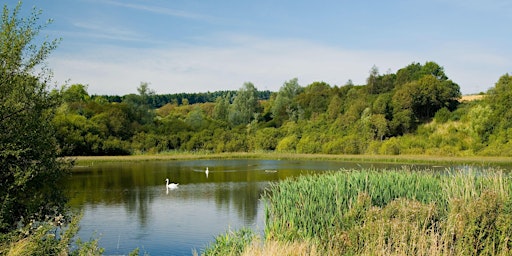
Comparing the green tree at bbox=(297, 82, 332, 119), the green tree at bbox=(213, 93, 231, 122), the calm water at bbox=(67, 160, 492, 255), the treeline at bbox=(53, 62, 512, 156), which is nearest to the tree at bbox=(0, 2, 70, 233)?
the calm water at bbox=(67, 160, 492, 255)

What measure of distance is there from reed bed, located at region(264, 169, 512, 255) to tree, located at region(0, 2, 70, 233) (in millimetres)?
4405

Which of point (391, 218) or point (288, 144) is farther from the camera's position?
point (288, 144)

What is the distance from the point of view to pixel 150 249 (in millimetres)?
12242

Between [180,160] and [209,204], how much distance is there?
29.0m

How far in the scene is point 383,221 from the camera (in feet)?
26.1

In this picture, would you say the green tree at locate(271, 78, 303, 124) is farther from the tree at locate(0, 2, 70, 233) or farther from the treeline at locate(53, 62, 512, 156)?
the tree at locate(0, 2, 70, 233)

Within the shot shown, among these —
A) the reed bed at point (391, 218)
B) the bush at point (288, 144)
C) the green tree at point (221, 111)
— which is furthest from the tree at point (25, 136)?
the green tree at point (221, 111)

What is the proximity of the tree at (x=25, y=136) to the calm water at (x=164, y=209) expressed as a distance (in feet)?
5.05

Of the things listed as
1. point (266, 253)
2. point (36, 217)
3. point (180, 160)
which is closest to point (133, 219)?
point (36, 217)

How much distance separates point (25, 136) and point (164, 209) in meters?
8.24

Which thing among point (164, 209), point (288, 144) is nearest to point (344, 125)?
point (288, 144)

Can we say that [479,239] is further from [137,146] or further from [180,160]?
[137,146]

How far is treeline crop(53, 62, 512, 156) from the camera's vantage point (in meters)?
45.4

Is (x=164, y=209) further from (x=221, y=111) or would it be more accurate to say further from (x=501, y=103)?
(x=221, y=111)
